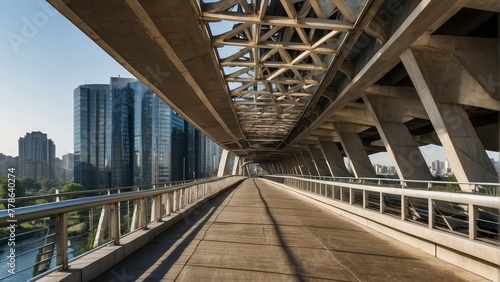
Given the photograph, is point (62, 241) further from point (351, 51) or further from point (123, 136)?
point (123, 136)

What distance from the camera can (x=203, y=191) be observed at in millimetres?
21109

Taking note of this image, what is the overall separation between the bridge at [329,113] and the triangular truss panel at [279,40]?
93mm

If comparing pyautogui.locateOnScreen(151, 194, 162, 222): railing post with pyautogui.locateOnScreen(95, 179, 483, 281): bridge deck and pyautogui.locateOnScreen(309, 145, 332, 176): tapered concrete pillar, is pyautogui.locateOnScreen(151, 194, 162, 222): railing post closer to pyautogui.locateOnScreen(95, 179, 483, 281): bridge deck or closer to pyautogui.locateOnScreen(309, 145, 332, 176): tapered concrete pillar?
pyautogui.locateOnScreen(95, 179, 483, 281): bridge deck

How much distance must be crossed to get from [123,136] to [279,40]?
30.3 m

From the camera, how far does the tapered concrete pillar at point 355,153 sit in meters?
33.9

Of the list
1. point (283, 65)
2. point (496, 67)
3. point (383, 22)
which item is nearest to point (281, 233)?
point (383, 22)

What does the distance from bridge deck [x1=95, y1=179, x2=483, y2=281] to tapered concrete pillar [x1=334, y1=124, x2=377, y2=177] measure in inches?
953

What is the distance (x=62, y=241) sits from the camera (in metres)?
4.98

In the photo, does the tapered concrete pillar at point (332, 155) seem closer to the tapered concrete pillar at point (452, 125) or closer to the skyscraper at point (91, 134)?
the skyscraper at point (91, 134)

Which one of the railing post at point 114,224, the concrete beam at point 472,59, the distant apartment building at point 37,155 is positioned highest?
the concrete beam at point 472,59

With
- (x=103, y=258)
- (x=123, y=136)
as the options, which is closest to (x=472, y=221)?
(x=103, y=258)

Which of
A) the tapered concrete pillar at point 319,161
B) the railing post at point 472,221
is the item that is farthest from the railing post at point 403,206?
the tapered concrete pillar at point 319,161

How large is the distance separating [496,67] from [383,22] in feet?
15.8

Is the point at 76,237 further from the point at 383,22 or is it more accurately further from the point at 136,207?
the point at 383,22
